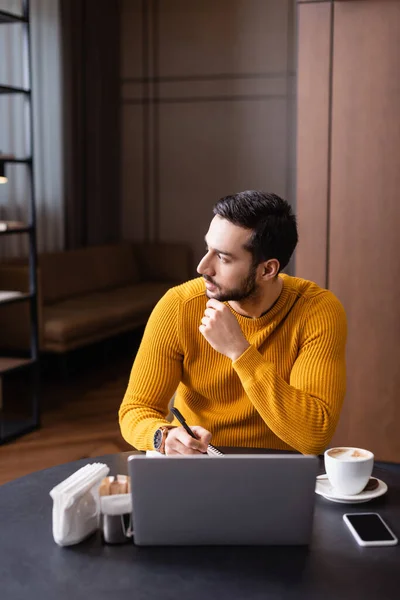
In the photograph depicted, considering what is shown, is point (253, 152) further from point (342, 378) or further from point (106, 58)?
point (342, 378)

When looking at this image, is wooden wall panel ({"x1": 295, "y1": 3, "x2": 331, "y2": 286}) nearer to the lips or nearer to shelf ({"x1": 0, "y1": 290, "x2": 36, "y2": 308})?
the lips

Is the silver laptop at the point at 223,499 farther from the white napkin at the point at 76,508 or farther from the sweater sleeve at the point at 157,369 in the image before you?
the sweater sleeve at the point at 157,369

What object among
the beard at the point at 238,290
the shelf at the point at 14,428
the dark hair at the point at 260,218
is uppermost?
the dark hair at the point at 260,218

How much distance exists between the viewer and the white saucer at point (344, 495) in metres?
1.33

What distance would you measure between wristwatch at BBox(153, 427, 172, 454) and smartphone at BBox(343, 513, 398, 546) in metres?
0.40

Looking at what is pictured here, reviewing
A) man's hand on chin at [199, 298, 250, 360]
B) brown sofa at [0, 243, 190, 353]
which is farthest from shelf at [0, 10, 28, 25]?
man's hand on chin at [199, 298, 250, 360]

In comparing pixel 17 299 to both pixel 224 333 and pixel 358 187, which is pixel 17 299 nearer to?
pixel 358 187

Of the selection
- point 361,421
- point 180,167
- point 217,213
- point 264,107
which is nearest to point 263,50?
point 264,107

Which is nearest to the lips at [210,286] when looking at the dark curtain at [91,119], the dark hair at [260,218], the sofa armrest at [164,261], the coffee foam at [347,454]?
the dark hair at [260,218]

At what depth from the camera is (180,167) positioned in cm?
670

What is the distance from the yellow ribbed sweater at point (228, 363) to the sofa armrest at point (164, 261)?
466 centimetres

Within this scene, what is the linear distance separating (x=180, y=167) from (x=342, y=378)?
5.18 m

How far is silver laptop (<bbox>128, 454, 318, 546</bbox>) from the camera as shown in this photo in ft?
3.62

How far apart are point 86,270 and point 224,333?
428cm
